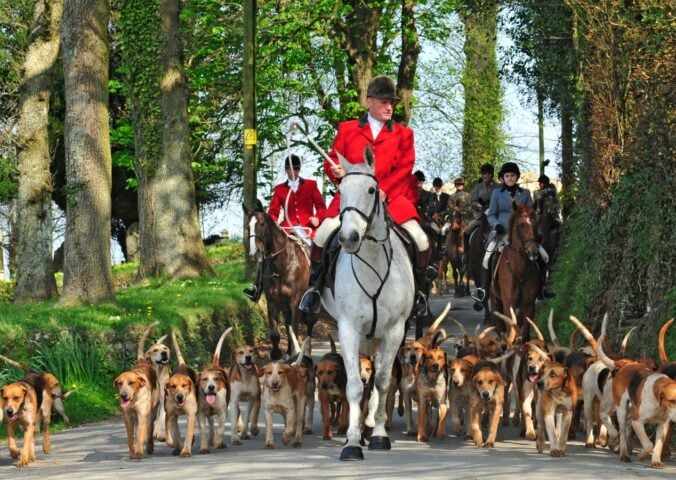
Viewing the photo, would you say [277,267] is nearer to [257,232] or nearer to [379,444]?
[257,232]

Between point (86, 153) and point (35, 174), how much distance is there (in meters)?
4.29

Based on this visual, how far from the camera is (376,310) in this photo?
12.5 meters

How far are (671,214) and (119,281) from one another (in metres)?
23.9

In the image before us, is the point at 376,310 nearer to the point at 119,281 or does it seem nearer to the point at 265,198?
the point at 119,281

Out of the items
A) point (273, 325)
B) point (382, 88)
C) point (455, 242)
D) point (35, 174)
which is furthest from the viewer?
point (455, 242)

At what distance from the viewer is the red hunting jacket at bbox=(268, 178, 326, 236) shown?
68.1ft

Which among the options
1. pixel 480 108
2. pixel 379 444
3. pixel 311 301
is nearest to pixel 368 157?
pixel 311 301

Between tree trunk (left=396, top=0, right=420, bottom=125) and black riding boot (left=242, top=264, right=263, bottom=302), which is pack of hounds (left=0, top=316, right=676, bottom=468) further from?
tree trunk (left=396, top=0, right=420, bottom=125)

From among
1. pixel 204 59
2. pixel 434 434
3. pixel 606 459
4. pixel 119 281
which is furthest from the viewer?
pixel 204 59

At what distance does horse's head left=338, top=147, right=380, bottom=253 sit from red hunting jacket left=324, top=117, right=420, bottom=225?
1483 millimetres

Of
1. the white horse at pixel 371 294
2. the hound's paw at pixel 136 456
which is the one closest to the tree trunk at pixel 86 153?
the white horse at pixel 371 294

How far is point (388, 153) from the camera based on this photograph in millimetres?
13414

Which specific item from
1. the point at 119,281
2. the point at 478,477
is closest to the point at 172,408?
the point at 478,477

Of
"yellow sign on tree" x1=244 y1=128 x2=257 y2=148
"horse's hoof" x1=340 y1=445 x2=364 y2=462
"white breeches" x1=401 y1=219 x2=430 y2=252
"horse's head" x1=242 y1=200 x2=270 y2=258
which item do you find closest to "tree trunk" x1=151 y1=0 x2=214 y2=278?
"yellow sign on tree" x1=244 y1=128 x2=257 y2=148
